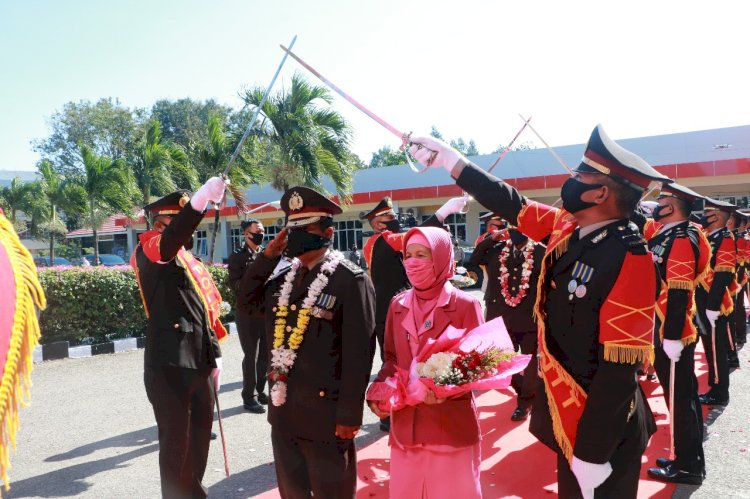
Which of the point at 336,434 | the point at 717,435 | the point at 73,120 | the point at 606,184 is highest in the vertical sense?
the point at 73,120

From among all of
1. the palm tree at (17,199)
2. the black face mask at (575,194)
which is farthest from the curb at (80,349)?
the palm tree at (17,199)

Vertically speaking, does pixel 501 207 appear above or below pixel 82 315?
above

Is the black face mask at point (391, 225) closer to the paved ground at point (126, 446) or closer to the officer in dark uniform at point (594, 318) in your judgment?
the paved ground at point (126, 446)

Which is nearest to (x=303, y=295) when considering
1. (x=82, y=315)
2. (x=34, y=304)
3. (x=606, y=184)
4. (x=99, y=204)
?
(x=606, y=184)

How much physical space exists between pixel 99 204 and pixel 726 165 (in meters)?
23.6

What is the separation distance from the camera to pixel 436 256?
3250 millimetres

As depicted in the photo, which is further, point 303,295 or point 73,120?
point 73,120

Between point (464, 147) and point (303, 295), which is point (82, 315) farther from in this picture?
point (464, 147)

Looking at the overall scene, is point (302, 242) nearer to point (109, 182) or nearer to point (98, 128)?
point (109, 182)

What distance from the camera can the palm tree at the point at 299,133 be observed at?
634 inches

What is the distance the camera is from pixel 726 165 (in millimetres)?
20578

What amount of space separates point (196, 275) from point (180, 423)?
104 cm

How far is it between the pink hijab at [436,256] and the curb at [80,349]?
25.0 ft

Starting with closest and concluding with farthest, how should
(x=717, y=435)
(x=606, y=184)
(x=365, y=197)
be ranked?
(x=606, y=184), (x=717, y=435), (x=365, y=197)
